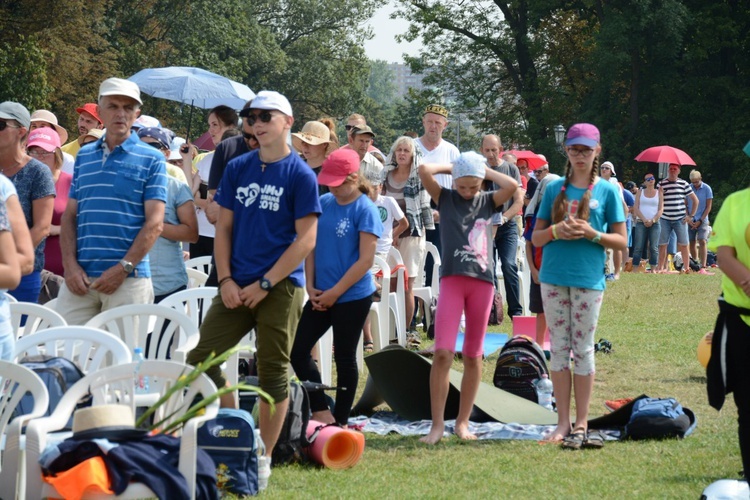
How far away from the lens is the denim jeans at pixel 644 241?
22.4m

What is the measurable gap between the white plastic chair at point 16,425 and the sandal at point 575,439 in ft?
11.0

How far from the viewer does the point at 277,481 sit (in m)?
5.85

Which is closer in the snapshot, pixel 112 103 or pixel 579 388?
pixel 112 103

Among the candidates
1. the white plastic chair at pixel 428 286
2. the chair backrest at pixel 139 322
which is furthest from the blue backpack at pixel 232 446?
the white plastic chair at pixel 428 286

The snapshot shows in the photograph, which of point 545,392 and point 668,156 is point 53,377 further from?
point 668,156

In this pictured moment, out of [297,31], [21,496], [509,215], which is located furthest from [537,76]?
[21,496]

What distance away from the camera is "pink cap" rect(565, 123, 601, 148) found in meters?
6.86

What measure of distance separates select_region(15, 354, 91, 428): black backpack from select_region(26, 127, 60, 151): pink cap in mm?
3435

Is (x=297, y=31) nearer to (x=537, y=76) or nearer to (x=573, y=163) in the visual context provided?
(x=537, y=76)

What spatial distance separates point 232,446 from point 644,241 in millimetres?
18520

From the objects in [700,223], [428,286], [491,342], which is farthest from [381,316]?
[700,223]

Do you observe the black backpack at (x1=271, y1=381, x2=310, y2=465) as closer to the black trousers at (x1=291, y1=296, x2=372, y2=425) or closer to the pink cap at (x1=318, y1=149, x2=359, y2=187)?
the black trousers at (x1=291, y1=296, x2=372, y2=425)

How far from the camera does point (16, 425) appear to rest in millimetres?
4480

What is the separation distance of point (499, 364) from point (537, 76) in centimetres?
3686
